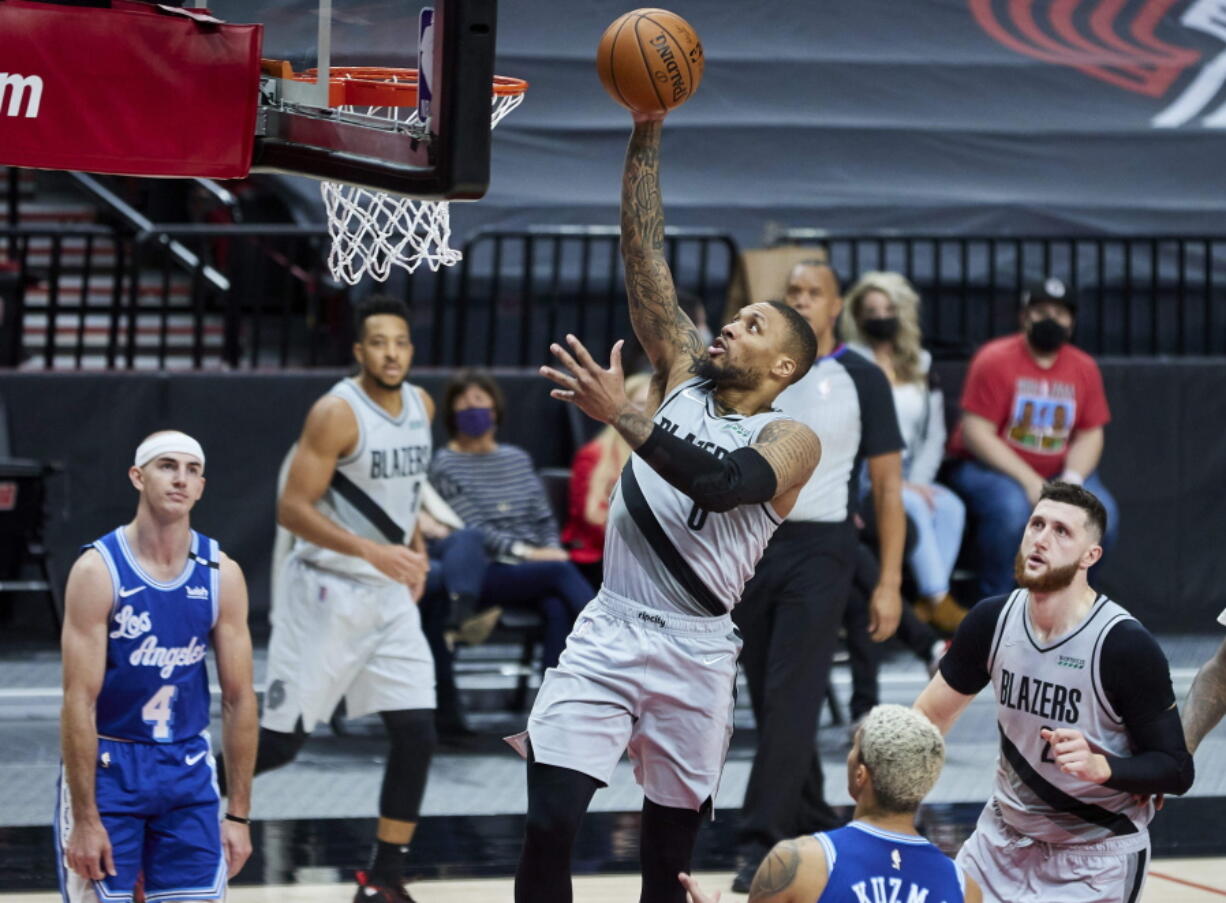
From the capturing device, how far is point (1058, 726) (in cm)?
464

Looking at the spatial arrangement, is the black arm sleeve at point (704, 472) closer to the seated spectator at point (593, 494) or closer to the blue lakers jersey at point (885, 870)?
the blue lakers jersey at point (885, 870)

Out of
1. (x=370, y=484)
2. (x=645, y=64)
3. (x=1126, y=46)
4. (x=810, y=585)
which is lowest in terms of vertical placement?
(x=810, y=585)

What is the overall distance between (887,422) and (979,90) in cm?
604

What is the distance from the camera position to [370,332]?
652 cm

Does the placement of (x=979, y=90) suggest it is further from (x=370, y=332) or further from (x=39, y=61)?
Answer: (x=39, y=61)

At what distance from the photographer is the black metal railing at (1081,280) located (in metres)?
11.0

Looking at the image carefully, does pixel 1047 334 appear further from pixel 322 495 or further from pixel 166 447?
pixel 166 447

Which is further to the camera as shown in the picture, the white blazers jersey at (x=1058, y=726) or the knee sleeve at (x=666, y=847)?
the knee sleeve at (x=666, y=847)

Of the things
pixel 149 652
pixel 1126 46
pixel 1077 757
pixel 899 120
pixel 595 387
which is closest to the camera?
pixel 595 387

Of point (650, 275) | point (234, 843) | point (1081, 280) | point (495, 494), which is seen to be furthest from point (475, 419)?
point (1081, 280)

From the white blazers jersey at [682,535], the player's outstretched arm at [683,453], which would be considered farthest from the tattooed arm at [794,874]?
the white blazers jersey at [682,535]

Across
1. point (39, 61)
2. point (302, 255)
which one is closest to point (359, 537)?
point (39, 61)

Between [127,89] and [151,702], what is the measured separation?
58.4 inches

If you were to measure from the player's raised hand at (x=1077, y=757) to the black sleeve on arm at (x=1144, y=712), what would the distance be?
0.26 ft
